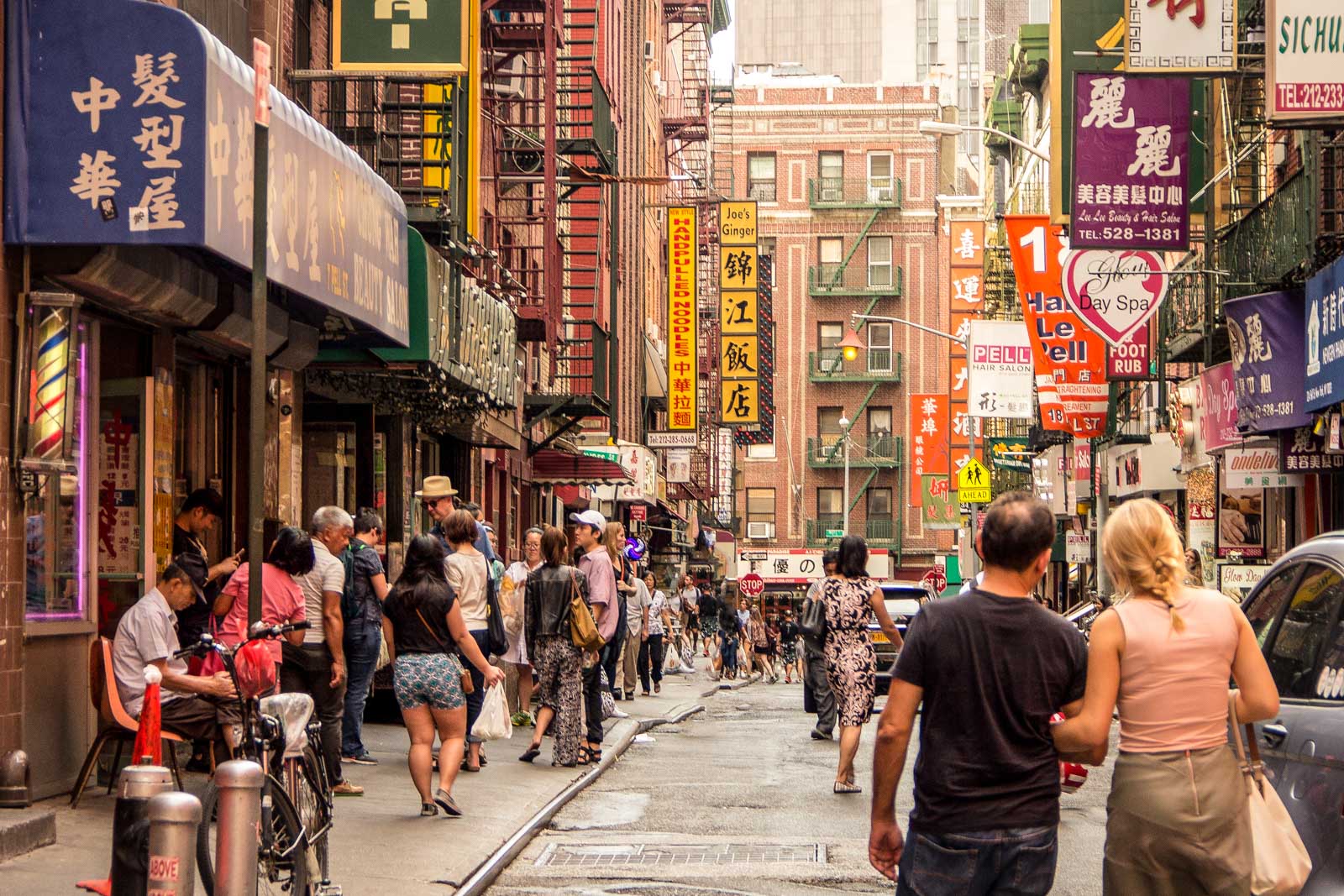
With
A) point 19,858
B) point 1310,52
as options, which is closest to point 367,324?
point 19,858

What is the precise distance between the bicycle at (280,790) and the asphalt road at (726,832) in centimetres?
145

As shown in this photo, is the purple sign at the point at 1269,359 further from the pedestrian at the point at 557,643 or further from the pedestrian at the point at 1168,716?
the pedestrian at the point at 1168,716

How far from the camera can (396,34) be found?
57.9 ft

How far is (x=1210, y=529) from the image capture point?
3023 centimetres

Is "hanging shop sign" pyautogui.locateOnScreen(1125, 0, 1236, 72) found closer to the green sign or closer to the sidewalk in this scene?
the green sign

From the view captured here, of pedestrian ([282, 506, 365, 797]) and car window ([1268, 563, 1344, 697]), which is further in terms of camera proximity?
pedestrian ([282, 506, 365, 797])

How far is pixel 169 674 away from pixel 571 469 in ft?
77.9

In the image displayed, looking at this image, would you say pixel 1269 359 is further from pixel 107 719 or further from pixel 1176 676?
pixel 1176 676

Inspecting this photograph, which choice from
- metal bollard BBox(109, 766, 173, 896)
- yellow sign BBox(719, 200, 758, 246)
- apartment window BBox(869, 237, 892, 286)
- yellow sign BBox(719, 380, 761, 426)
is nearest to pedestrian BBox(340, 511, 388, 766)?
metal bollard BBox(109, 766, 173, 896)

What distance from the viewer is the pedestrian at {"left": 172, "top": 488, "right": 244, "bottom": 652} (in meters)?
12.6

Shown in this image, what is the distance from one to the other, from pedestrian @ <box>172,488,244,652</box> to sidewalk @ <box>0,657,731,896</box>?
99 centimetres

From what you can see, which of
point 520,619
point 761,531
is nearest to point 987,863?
point 520,619

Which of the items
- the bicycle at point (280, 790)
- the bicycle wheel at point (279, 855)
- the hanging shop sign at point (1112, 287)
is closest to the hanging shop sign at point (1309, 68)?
the hanging shop sign at point (1112, 287)

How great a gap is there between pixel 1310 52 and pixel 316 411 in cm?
986
